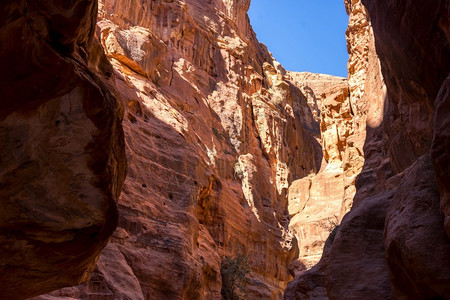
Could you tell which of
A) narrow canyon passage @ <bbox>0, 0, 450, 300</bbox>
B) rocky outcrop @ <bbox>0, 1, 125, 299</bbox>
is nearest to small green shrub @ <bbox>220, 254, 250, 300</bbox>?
narrow canyon passage @ <bbox>0, 0, 450, 300</bbox>

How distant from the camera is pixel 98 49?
10.5 m

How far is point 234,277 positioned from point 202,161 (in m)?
6.48

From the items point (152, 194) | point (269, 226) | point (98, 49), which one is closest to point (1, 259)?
point (98, 49)

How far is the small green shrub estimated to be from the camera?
25.4 metres

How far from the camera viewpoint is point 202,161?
2514cm

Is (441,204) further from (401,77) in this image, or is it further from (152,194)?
(152,194)

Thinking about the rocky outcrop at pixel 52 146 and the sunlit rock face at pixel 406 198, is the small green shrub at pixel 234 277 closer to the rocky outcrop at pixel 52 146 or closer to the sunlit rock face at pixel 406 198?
the sunlit rock face at pixel 406 198

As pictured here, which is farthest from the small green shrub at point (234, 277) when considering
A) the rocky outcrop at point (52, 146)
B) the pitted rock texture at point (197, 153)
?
the rocky outcrop at point (52, 146)

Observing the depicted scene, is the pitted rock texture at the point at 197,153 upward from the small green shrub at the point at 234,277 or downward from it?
upward

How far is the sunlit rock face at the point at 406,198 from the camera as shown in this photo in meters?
6.61

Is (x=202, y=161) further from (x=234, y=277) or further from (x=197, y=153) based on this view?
(x=234, y=277)

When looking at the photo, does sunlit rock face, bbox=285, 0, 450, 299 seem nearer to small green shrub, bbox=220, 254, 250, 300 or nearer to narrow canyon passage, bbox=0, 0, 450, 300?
narrow canyon passage, bbox=0, 0, 450, 300

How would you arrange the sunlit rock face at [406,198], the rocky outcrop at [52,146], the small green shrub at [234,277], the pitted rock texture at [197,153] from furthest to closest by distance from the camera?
the small green shrub at [234,277], the pitted rock texture at [197,153], the rocky outcrop at [52,146], the sunlit rock face at [406,198]

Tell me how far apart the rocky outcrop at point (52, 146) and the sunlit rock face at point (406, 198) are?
4581mm
